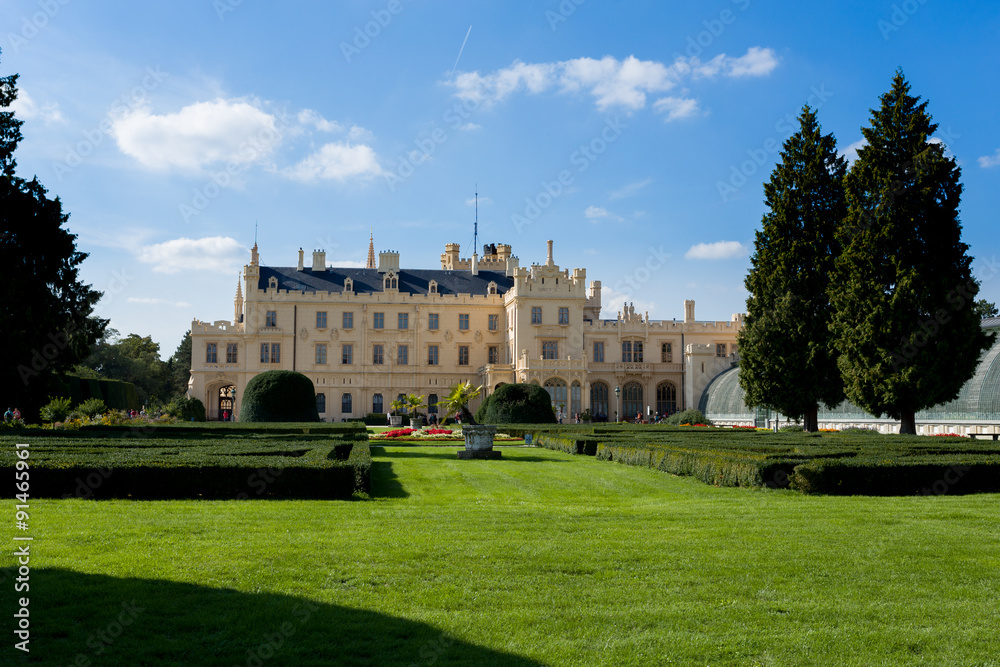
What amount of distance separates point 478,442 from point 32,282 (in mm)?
15120

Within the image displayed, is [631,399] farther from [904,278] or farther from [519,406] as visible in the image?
[904,278]

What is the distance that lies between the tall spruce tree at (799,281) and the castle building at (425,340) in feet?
78.5

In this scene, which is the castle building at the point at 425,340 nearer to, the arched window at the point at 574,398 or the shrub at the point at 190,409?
the arched window at the point at 574,398

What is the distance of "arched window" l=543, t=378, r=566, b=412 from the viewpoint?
51.3m

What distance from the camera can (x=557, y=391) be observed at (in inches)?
2029

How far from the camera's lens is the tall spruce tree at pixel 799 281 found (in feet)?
96.7

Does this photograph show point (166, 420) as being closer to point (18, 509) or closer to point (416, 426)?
point (416, 426)

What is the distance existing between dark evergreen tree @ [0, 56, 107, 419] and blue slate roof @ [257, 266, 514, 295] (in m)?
32.3

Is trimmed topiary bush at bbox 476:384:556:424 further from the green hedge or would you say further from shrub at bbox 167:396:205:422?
the green hedge

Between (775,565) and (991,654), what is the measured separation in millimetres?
2286

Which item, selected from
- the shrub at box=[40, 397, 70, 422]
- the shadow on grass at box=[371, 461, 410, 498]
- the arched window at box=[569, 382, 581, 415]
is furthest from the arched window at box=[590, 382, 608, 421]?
the shadow on grass at box=[371, 461, 410, 498]

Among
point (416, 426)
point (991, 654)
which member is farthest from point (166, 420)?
point (991, 654)

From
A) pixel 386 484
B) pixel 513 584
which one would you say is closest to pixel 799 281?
pixel 386 484

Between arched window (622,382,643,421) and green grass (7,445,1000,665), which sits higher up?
arched window (622,382,643,421)
